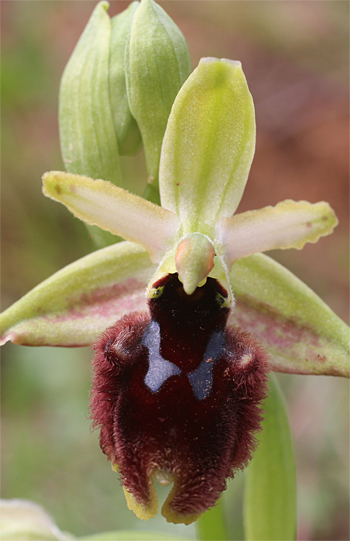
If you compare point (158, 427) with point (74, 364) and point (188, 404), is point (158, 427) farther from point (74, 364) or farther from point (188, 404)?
point (74, 364)

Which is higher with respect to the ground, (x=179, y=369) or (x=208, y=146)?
(x=208, y=146)

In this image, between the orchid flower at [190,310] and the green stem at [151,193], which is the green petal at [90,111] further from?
the orchid flower at [190,310]

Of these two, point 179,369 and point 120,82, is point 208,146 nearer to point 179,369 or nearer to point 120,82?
point 120,82

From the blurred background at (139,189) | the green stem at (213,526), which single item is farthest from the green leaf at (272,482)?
the blurred background at (139,189)

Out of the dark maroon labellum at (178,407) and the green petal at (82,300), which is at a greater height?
the green petal at (82,300)

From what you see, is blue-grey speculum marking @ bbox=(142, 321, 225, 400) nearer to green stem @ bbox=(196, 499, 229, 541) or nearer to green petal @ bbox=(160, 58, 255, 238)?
green petal @ bbox=(160, 58, 255, 238)

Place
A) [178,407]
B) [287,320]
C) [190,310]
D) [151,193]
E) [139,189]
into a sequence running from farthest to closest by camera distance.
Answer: [139,189] → [151,193] → [287,320] → [190,310] → [178,407]

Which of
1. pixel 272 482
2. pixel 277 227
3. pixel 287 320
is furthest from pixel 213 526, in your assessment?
pixel 277 227
